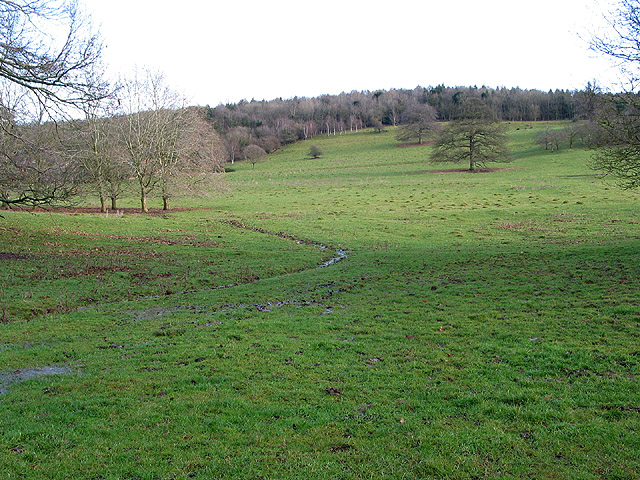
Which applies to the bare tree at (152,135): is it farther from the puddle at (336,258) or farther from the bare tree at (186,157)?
the puddle at (336,258)

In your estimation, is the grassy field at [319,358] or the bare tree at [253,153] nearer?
the grassy field at [319,358]

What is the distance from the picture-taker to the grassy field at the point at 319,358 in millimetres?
6449

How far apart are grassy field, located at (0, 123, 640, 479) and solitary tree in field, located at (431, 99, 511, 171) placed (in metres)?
52.1

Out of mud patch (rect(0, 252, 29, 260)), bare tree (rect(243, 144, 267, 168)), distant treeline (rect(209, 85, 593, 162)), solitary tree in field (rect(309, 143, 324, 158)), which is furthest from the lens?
distant treeline (rect(209, 85, 593, 162))

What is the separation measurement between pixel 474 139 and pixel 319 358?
75958 mm

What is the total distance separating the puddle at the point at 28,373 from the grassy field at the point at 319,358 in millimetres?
67

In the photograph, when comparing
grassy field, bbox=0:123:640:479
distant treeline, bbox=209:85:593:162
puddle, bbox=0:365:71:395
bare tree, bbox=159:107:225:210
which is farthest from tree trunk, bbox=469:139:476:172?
distant treeline, bbox=209:85:593:162

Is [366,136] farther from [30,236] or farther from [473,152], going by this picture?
[30,236]

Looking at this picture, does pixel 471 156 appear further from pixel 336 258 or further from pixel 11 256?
pixel 11 256

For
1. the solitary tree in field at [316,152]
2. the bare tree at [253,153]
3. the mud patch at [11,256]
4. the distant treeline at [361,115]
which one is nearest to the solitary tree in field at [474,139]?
the solitary tree in field at [316,152]

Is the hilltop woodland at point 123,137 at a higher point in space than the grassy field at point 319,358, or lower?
higher

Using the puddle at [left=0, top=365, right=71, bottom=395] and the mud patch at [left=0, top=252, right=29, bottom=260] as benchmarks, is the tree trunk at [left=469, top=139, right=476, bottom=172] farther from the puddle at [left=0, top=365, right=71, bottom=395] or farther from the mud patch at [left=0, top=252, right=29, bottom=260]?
the puddle at [left=0, top=365, right=71, bottom=395]

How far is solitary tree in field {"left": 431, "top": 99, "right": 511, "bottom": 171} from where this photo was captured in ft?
252

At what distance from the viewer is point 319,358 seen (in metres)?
10.4
